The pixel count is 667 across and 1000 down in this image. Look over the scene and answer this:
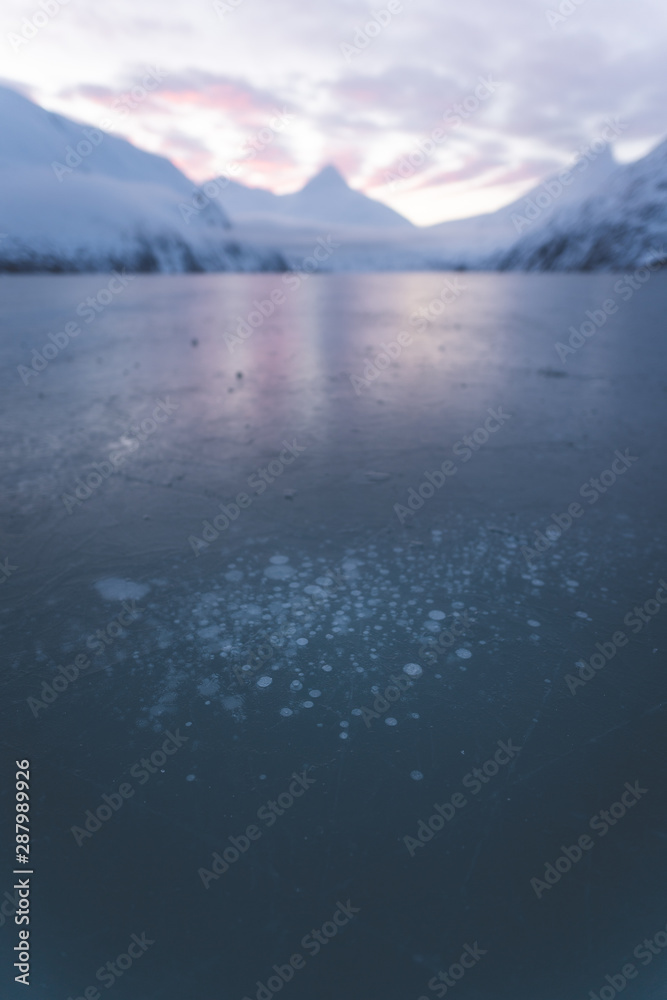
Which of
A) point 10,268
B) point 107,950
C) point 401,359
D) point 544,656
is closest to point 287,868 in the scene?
point 107,950

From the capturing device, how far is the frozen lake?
2.22 meters

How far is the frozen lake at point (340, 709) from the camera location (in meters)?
2.22

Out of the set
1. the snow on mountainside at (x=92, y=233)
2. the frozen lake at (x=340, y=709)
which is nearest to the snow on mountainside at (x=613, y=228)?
the snow on mountainside at (x=92, y=233)

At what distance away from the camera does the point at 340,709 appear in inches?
128

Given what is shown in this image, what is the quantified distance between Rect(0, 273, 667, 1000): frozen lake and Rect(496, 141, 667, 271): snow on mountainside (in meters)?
122

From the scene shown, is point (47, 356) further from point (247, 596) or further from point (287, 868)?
point (287, 868)

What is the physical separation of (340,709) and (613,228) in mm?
153926

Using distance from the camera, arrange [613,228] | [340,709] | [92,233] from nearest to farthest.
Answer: [340,709] → [613,228] → [92,233]

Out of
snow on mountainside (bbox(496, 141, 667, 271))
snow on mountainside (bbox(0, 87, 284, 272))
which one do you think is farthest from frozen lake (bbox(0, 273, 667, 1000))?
snow on mountainside (bbox(496, 141, 667, 271))

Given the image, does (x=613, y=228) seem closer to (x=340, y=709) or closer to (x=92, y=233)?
(x=92, y=233)

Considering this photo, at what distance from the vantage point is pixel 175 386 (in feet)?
38.4

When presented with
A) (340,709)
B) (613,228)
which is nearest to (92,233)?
(613,228)

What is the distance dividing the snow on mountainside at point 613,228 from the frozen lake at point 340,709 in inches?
4819

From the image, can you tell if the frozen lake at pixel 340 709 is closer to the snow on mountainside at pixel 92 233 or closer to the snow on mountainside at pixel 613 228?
the snow on mountainside at pixel 92 233
